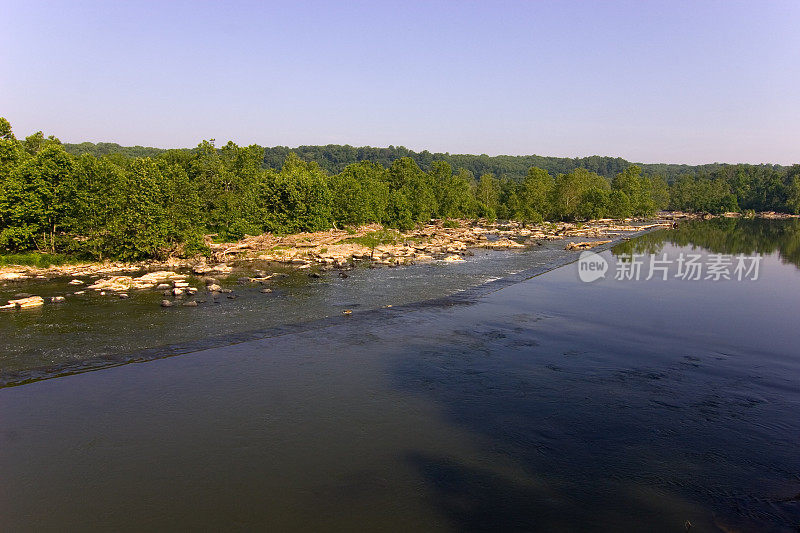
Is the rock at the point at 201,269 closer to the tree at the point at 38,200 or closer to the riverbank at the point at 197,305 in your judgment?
the riverbank at the point at 197,305

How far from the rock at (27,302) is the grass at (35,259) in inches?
570

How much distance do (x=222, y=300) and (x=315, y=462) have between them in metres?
22.7

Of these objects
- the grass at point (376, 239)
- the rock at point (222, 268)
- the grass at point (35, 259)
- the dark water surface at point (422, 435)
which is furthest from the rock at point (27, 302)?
the grass at point (376, 239)

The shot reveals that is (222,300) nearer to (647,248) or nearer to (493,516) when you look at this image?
(493,516)

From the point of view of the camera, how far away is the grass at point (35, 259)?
43719 millimetres

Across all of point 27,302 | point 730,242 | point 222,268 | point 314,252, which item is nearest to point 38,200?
point 222,268

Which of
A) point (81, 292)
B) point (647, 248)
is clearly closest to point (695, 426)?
point (81, 292)

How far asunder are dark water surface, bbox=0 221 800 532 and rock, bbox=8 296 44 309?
15338mm

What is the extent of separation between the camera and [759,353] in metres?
24.7

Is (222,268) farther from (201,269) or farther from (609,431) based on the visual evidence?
(609,431)

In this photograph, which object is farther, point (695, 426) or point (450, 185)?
point (450, 185)

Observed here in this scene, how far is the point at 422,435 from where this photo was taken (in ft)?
53.9

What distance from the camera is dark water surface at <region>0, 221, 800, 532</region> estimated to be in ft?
41.5

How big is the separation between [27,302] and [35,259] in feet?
53.5
